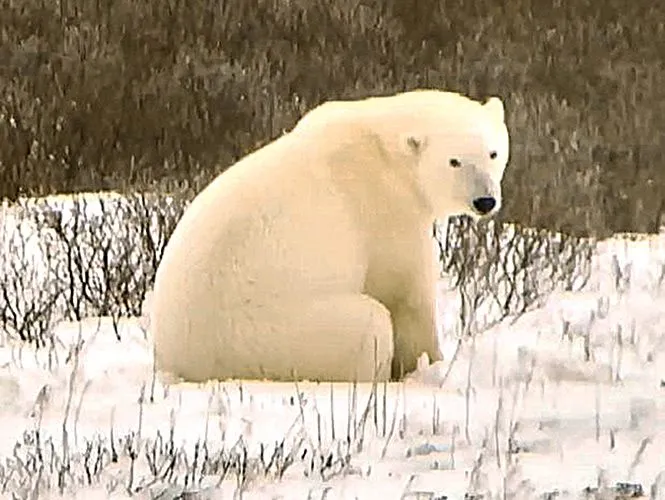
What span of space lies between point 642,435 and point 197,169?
7481mm

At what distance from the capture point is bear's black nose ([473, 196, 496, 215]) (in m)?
4.67

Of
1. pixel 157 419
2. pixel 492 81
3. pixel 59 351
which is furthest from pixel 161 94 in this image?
pixel 157 419

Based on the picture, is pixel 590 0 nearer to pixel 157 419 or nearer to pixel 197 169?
pixel 197 169

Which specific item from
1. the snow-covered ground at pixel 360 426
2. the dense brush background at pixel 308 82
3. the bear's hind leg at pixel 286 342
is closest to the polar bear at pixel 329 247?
the bear's hind leg at pixel 286 342

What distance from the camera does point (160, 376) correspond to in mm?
4578

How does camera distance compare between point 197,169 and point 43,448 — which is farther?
point 197,169

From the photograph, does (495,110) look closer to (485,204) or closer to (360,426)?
(485,204)

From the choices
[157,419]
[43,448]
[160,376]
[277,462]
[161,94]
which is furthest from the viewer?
[161,94]

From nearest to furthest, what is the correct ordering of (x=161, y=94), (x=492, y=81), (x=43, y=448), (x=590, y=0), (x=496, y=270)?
1. (x=43, y=448)
2. (x=496, y=270)
3. (x=161, y=94)
4. (x=492, y=81)
5. (x=590, y=0)

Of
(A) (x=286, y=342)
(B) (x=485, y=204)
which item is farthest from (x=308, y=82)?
(A) (x=286, y=342)

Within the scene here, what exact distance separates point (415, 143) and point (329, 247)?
1.53 ft

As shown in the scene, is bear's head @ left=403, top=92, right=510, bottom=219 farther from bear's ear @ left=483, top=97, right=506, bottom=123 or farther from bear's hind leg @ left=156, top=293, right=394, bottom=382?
bear's hind leg @ left=156, top=293, right=394, bottom=382

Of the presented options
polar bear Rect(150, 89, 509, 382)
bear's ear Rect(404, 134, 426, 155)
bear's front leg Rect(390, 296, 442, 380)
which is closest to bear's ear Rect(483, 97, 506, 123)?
polar bear Rect(150, 89, 509, 382)

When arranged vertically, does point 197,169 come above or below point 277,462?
above
